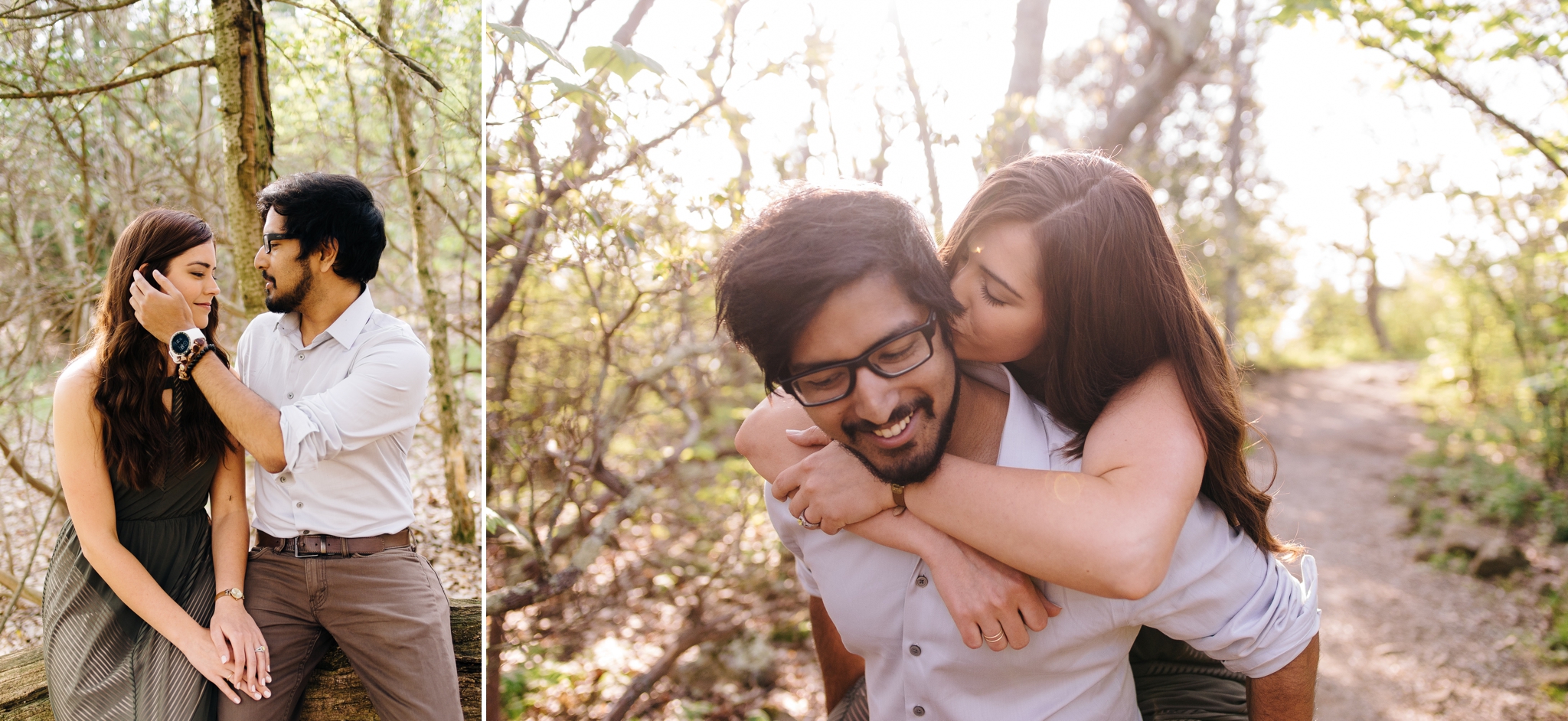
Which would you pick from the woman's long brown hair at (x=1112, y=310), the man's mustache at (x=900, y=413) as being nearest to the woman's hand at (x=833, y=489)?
the man's mustache at (x=900, y=413)

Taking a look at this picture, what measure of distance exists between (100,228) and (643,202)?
1.84 meters

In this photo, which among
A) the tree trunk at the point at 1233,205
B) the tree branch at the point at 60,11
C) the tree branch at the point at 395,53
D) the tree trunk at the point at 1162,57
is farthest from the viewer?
the tree trunk at the point at 1233,205

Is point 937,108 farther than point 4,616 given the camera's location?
Yes

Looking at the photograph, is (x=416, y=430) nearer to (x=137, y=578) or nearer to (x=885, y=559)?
(x=137, y=578)

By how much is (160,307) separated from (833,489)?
130cm

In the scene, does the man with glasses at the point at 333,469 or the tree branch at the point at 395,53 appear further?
the tree branch at the point at 395,53

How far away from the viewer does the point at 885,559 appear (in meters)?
1.79

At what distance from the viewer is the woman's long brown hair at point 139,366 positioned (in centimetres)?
145

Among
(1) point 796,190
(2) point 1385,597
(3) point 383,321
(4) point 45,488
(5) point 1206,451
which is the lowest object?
(2) point 1385,597

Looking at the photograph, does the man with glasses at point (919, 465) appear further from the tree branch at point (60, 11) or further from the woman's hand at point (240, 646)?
the tree branch at point (60, 11)

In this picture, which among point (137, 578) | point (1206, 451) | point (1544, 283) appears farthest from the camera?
point (1544, 283)

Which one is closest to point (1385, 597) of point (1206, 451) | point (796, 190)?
point (1206, 451)

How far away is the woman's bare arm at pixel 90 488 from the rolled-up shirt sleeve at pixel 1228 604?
6.33 feet

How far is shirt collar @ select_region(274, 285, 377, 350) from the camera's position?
1596mm
